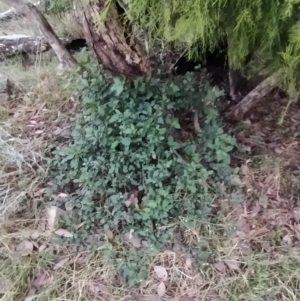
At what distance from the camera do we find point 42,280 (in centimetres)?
242

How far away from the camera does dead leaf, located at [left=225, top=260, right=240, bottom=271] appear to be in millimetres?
2426

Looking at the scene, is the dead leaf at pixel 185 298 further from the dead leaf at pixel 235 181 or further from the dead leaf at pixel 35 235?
the dead leaf at pixel 35 235

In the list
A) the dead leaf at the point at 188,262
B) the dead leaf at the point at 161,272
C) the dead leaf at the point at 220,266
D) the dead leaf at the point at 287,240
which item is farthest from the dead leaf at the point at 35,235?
the dead leaf at the point at 287,240

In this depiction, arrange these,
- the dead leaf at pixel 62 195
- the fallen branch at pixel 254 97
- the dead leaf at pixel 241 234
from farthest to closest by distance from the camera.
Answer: the fallen branch at pixel 254 97 → the dead leaf at pixel 62 195 → the dead leaf at pixel 241 234

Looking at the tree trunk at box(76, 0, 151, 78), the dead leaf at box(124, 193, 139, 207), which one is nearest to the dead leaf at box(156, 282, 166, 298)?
the dead leaf at box(124, 193, 139, 207)

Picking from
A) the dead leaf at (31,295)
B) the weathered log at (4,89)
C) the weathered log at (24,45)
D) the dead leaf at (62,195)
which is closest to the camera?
the dead leaf at (31,295)

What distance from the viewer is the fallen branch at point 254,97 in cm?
283

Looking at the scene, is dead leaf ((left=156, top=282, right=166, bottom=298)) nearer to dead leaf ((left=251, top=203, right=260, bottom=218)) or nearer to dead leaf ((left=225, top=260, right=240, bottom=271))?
dead leaf ((left=225, top=260, right=240, bottom=271))

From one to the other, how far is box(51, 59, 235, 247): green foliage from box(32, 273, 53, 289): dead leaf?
0.25 m

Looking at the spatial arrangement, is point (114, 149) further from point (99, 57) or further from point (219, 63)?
point (219, 63)

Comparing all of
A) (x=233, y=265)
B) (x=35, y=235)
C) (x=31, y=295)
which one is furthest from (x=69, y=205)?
(x=233, y=265)

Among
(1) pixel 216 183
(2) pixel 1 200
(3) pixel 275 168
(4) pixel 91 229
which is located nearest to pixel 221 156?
(1) pixel 216 183

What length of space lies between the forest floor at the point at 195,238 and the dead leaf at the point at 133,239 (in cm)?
12

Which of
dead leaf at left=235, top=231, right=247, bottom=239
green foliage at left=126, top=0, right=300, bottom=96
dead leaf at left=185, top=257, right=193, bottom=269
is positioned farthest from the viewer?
dead leaf at left=235, top=231, right=247, bottom=239
